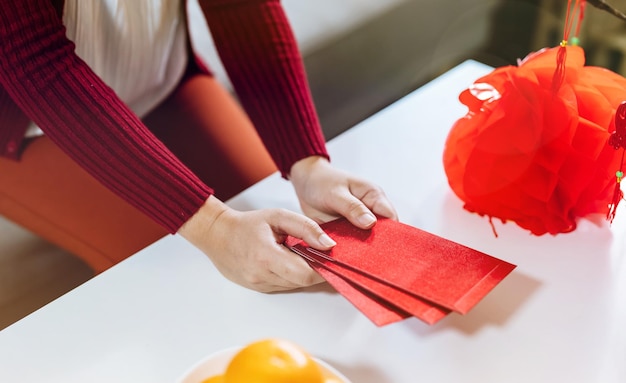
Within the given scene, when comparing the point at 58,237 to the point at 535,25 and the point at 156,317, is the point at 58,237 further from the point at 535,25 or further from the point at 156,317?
the point at 535,25

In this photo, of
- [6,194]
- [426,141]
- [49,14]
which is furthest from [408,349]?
[6,194]

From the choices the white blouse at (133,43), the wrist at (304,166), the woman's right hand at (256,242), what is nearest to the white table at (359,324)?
the woman's right hand at (256,242)

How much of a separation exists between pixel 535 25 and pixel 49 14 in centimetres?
179

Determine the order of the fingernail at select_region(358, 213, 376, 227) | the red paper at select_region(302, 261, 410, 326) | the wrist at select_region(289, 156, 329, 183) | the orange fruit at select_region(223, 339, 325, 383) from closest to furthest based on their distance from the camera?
the orange fruit at select_region(223, 339, 325, 383) → the red paper at select_region(302, 261, 410, 326) → the fingernail at select_region(358, 213, 376, 227) → the wrist at select_region(289, 156, 329, 183)

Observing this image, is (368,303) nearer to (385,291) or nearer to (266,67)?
(385,291)

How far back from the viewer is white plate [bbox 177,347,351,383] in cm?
55

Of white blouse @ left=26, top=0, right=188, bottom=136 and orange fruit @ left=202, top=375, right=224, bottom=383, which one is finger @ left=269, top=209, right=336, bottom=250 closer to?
orange fruit @ left=202, top=375, right=224, bottom=383

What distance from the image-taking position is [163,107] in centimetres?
112

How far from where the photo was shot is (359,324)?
68 cm

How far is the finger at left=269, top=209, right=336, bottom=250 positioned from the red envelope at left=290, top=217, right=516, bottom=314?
0.01m

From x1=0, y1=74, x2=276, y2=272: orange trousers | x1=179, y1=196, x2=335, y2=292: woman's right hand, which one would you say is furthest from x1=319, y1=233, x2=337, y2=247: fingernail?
x1=0, y1=74, x2=276, y2=272: orange trousers

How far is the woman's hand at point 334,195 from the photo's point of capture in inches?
29.5

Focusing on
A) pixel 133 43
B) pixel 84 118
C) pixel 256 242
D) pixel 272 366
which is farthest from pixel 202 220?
pixel 133 43

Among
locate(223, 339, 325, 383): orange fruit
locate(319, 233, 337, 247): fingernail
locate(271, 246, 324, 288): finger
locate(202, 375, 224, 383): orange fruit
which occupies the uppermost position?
locate(223, 339, 325, 383): orange fruit
